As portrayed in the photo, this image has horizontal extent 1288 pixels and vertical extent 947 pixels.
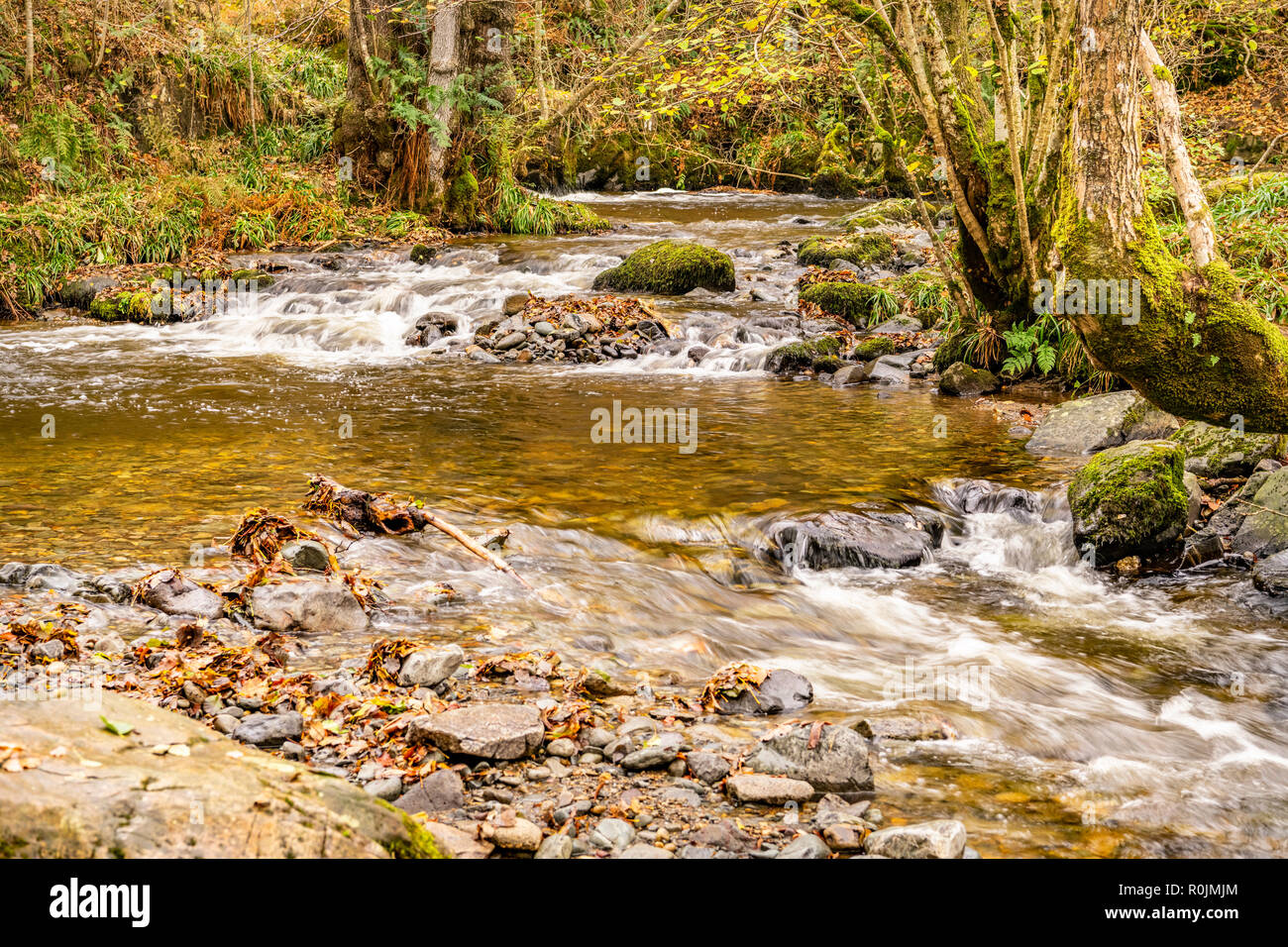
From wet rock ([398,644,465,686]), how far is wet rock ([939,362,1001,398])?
7.62 meters

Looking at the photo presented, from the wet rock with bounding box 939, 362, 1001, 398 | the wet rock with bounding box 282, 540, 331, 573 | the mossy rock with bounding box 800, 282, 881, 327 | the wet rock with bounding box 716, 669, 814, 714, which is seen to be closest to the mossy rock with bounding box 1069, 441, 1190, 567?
the wet rock with bounding box 716, 669, 814, 714

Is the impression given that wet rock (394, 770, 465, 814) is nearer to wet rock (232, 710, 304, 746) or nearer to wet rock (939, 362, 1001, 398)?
wet rock (232, 710, 304, 746)

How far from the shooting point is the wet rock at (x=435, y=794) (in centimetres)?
311

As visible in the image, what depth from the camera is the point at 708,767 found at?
11.2ft

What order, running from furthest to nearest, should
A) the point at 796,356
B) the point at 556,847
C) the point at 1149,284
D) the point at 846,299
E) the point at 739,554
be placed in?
the point at 846,299 → the point at 796,356 → the point at 739,554 → the point at 1149,284 → the point at 556,847

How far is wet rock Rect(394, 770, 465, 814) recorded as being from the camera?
3.11 m

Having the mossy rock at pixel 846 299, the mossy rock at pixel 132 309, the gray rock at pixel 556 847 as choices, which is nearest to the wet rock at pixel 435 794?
the gray rock at pixel 556 847

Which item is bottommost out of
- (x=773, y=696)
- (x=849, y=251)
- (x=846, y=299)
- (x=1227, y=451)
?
(x=773, y=696)

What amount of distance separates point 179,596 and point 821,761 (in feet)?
10.6

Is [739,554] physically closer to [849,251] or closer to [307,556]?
[307,556]

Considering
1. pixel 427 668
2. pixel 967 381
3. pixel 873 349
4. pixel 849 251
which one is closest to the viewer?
pixel 427 668

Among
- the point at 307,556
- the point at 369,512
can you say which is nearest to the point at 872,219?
the point at 369,512

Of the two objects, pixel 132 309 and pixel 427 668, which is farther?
pixel 132 309

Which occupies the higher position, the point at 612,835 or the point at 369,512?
the point at 369,512
